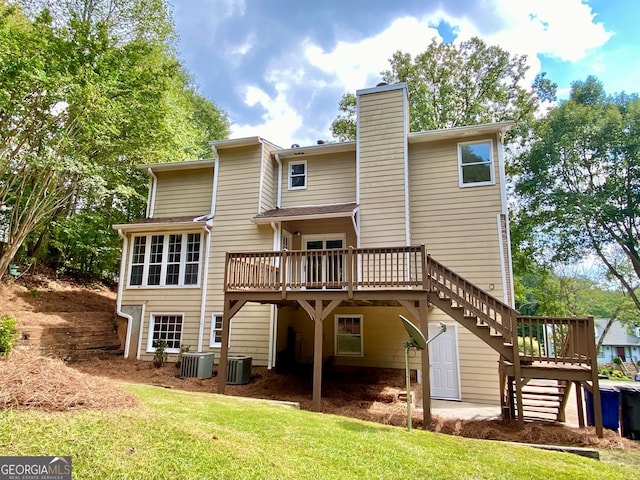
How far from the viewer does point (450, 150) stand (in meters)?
12.1

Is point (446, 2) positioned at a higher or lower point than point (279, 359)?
higher

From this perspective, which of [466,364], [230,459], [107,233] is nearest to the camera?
[230,459]

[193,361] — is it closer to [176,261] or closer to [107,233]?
[176,261]

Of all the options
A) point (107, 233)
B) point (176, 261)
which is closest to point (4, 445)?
point (176, 261)

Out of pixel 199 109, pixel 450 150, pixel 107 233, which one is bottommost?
pixel 107 233

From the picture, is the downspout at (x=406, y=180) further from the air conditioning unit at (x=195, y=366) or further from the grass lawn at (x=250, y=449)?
the air conditioning unit at (x=195, y=366)

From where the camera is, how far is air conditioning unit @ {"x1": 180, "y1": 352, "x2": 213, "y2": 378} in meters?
10.8

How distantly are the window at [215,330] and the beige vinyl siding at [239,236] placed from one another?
14 cm

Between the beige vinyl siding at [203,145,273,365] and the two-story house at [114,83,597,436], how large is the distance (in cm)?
4

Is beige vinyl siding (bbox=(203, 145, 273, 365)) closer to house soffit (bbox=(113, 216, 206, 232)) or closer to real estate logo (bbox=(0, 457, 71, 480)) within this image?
house soffit (bbox=(113, 216, 206, 232))

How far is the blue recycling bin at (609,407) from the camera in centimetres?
732

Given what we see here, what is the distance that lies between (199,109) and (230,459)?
25.6m

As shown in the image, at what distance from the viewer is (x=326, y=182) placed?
43.4 ft

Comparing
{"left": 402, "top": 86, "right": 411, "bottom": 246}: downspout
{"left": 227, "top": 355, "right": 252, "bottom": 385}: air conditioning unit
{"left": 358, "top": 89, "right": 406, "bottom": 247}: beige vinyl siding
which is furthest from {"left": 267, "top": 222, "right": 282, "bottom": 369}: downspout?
{"left": 402, "top": 86, "right": 411, "bottom": 246}: downspout
